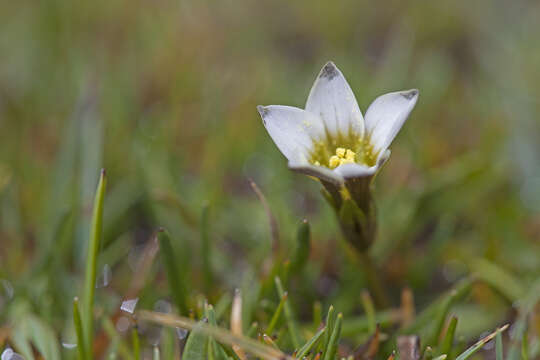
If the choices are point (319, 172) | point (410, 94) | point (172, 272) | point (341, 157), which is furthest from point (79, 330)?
point (410, 94)

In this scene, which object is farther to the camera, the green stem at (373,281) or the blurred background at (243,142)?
the blurred background at (243,142)

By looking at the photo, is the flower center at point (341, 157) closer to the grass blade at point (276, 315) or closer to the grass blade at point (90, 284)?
the grass blade at point (276, 315)

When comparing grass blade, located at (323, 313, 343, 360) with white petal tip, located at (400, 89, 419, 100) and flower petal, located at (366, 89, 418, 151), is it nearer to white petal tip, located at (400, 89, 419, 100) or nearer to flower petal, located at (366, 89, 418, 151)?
flower petal, located at (366, 89, 418, 151)

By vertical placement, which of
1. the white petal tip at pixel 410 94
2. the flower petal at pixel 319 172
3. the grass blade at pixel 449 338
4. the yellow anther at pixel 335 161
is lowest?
the grass blade at pixel 449 338

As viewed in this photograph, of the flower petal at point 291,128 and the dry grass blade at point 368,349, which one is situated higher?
the flower petal at point 291,128

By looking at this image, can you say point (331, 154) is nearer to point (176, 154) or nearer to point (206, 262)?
point (206, 262)

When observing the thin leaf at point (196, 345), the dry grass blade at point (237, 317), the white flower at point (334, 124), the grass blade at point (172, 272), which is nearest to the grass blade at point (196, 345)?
the thin leaf at point (196, 345)
